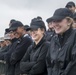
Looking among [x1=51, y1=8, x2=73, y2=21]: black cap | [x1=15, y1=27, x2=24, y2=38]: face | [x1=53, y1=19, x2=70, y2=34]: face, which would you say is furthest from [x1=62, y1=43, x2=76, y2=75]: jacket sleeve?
[x1=15, y1=27, x2=24, y2=38]: face

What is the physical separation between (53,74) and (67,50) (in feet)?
1.88

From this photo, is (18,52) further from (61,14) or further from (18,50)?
(61,14)

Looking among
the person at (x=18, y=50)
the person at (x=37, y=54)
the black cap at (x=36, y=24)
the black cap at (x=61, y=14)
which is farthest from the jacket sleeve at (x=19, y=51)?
the black cap at (x=61, y=14)

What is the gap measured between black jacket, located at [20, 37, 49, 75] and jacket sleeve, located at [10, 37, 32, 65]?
0.98 m

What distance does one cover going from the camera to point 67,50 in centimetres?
539

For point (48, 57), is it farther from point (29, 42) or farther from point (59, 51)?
point (29, 42)

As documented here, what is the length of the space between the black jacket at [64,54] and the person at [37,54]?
0.69 meters

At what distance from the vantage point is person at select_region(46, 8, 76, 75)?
532 centimetres

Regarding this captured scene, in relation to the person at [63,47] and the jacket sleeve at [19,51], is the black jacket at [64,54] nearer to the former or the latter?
the person at [63,47]

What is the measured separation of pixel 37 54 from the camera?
6.64 metres

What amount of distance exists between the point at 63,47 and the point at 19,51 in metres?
2.72

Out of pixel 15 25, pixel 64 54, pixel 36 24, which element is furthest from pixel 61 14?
pixel 15 25

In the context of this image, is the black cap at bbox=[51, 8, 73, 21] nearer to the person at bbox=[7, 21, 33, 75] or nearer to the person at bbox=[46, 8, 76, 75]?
the person at bbox=[46, 8, 76, 75]

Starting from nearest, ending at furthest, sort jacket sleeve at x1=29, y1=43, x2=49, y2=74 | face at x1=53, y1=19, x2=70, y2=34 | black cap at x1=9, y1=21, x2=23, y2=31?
face at x1=53, y1=19, x2=70, y2=34 → jacket sleeve at x1=29, y1=43, x2=49, y2=74 → black cap at x1=9, y1=21, x2=23, y2=31
